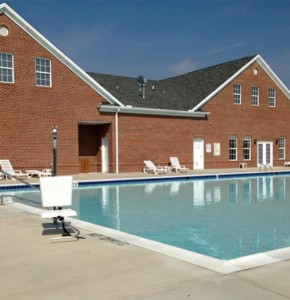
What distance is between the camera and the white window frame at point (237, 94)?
28.4 m

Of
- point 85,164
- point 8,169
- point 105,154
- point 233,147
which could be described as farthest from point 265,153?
point 8,169

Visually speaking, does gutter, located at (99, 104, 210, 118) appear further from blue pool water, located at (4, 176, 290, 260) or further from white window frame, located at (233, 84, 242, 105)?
blue pool water, located at (4, 176, 290, 260)

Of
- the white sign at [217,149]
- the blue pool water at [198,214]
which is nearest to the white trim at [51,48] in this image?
the blue pool water at [198,214]

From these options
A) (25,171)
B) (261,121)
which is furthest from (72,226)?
(261,121)

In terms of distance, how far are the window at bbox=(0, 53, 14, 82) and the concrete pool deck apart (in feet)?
47.2

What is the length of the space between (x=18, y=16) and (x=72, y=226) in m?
14.6

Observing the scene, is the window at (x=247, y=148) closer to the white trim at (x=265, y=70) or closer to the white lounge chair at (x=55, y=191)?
the white trim at (x=265, y=70)

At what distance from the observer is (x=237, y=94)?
2853 cm

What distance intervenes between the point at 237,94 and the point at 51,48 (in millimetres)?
14287

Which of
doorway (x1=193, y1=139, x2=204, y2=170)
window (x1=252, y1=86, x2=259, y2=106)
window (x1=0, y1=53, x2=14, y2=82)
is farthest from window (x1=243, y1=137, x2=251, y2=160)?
window (x1=0, y1=53, x2=14, y2=82)

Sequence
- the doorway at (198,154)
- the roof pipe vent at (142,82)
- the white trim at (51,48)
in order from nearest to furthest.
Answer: the white trim at (51,48)
the roof pipe vent at (142,82)
the doorway at (198,154)

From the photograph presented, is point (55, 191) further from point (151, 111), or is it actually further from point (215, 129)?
point (215, 129)

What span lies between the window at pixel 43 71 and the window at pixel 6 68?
4.20ft

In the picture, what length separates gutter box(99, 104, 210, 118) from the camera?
72.4 feet
